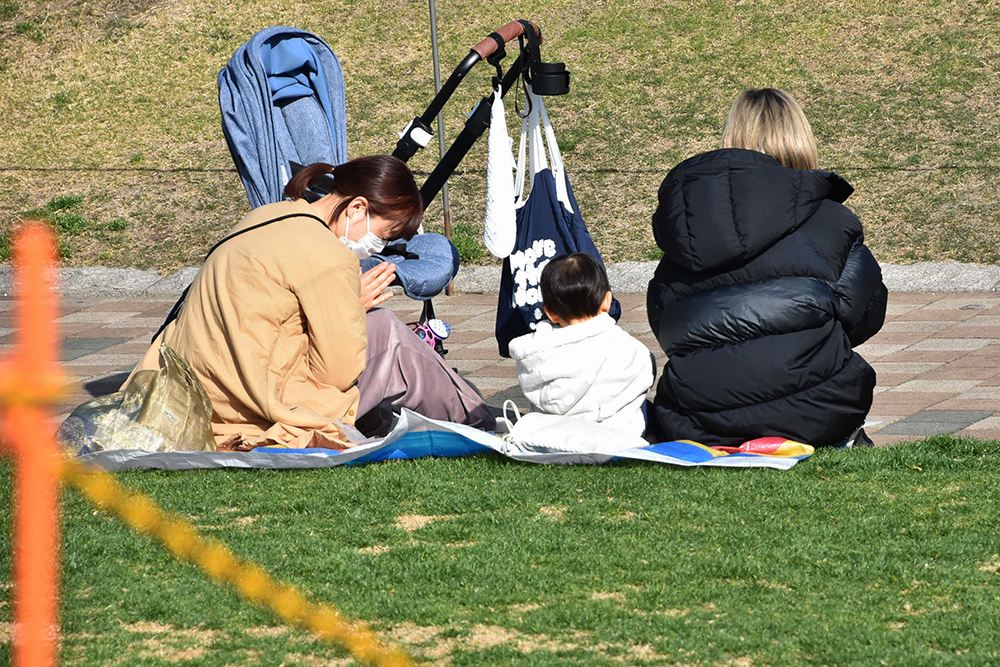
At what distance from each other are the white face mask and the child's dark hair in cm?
78

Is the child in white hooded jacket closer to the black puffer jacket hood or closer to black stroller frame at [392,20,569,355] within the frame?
the black puffer jacket hood

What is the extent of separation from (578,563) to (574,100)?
848 cm

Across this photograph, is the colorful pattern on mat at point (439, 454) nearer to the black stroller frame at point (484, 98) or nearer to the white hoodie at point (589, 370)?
the white hoodie at point (589, 370)

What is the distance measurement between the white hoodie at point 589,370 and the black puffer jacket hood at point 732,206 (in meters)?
0.39

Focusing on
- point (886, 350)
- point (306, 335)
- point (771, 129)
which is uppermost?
point (771, 129)

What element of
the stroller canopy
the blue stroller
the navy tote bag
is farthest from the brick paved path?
the stroller canopy

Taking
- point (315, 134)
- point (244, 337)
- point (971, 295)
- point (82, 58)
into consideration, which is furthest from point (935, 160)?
point (82, 58)

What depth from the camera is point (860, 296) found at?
4449mm

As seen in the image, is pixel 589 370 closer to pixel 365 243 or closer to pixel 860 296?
pixel 860 296

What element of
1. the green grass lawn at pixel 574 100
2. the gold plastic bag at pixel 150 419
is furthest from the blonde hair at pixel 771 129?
the green grass lawn at pixel 574 100

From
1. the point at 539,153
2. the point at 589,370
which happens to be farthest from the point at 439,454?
the point at 539,153

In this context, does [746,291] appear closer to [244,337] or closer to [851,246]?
[851,246]

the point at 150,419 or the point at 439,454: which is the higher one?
the point at 150,419

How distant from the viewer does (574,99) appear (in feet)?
37.9
